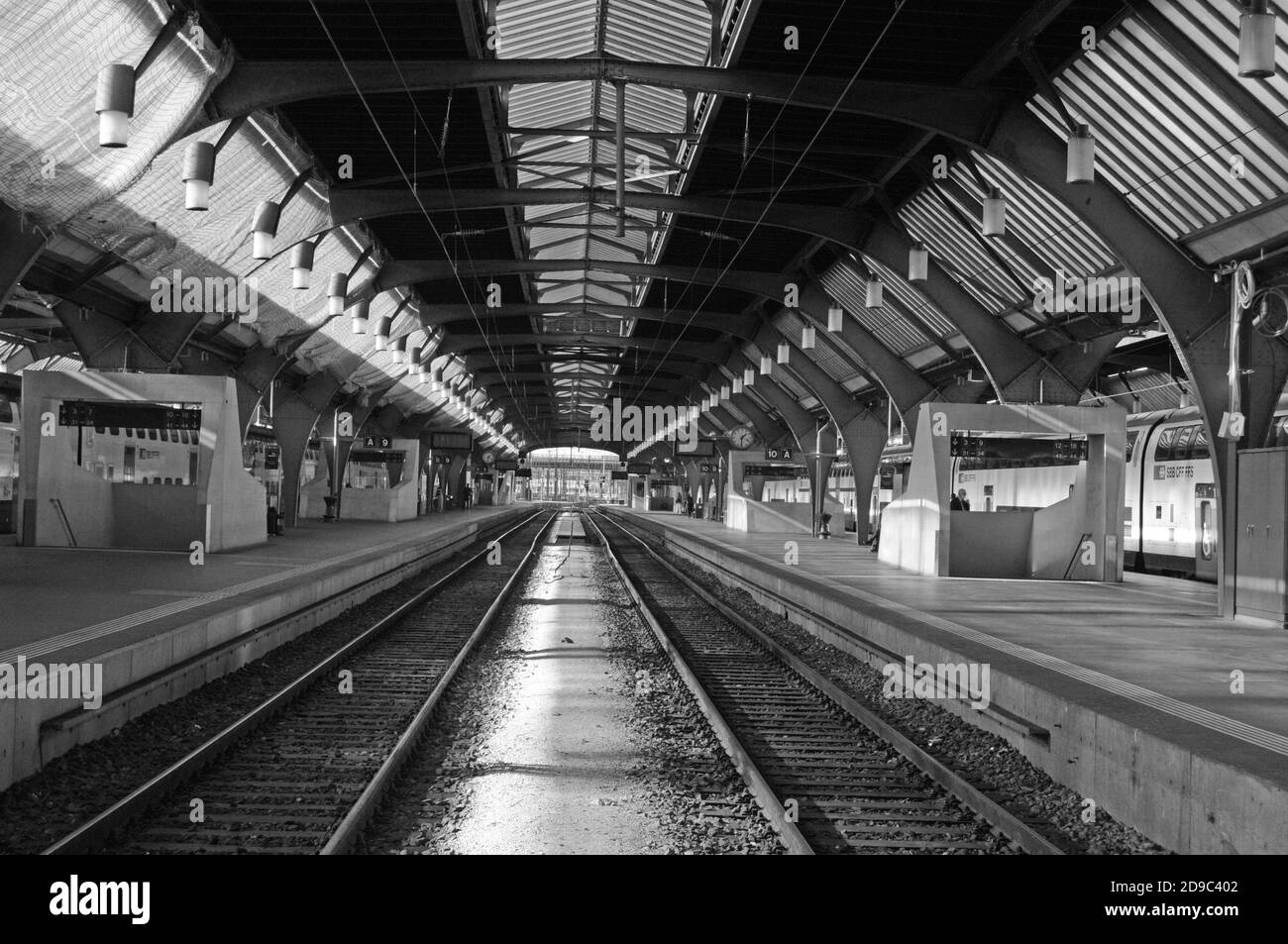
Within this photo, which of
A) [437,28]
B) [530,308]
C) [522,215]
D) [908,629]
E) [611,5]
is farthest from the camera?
[530,308]

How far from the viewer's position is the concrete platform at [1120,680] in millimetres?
6219

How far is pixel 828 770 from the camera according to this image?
8.05m

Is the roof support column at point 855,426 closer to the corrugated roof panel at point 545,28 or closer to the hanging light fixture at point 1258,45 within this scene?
the corrugated roof panel at point 545,28

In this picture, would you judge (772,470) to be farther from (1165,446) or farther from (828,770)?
(828,770)

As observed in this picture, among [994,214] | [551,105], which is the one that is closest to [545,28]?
[551,105]

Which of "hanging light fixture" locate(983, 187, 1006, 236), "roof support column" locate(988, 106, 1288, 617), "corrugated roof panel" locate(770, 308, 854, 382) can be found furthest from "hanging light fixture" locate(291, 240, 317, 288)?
"corrugated roof panel" locate(770, 308, 854, 382)

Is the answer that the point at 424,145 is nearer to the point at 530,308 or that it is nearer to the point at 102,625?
the point at 102,625

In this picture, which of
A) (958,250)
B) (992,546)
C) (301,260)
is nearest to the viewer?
(301,260)

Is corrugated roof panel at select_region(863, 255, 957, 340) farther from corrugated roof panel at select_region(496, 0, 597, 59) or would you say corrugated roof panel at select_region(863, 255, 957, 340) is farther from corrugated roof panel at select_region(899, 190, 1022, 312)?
corrugated roof panel at select_region(496, 0, 597, 59)

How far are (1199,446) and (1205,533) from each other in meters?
Answer: 1.85
